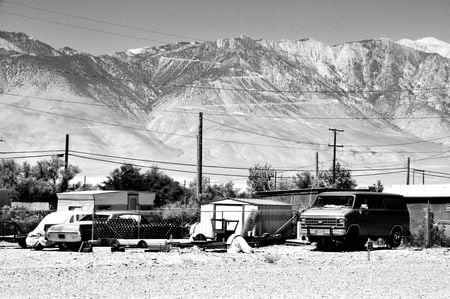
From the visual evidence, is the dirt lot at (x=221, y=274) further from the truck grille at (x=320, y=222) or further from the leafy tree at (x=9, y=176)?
the leafy tree at (x=9, y=176)

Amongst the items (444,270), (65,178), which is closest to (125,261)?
(444,270)

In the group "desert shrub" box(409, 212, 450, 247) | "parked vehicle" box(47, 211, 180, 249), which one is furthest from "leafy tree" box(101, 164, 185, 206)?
"desert shrub" box(409, 212, 450, 247)

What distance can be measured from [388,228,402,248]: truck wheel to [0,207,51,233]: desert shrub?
18.7m

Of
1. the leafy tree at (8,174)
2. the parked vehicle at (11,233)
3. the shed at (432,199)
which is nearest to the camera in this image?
the parked vehicle at (11,233)

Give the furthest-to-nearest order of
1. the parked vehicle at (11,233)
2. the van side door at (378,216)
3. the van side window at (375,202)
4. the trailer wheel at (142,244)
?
1. the parked vehicle at (11,233)
2. the van side window at (375,202)
3. the van side door at (378,216)
4. the trailer wheel at (142,244)

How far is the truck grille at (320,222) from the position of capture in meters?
29.9

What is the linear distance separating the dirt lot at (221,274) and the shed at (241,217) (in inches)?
175

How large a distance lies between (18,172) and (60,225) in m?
50.1

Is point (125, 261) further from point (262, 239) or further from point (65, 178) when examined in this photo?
point (65, 178)

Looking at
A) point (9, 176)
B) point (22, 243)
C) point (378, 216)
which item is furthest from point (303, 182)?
point (22, 243)

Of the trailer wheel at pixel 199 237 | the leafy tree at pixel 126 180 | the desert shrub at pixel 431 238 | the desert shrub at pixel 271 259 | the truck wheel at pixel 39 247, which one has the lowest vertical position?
the truck wheel at pixel 39 247

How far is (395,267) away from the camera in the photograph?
2430 cm

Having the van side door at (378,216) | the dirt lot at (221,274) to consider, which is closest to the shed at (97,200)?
the dirt lot at (221,274)

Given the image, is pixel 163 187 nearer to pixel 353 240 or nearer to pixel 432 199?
pixel 432 199
